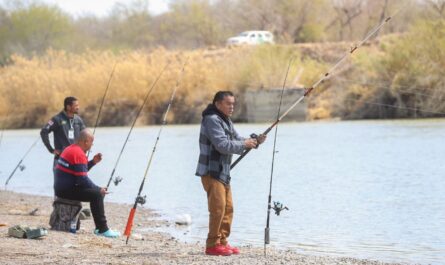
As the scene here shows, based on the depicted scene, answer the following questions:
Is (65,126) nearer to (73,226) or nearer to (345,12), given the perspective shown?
(73,226)

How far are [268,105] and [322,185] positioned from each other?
2054cm

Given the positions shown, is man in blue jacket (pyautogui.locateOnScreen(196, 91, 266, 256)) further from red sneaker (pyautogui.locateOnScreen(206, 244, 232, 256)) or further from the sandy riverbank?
the sandy riverbank

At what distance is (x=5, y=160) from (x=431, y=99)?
564 inches

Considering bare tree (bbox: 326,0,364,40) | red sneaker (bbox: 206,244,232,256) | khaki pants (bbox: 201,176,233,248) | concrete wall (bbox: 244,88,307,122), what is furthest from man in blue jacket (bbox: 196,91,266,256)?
bare tree (bbox: 326,0,364,40)

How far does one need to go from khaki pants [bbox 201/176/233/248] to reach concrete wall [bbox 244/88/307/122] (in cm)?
2752

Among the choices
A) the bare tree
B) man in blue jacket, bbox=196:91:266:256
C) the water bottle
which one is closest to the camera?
man in blue jacket, bbox=196:91:266:256

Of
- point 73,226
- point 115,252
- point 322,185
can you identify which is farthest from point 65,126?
point 322,185

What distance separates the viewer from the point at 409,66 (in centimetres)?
3388

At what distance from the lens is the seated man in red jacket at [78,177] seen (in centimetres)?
929

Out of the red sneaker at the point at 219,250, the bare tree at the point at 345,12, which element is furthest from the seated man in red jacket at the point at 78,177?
the bare tree at the point at 345,12

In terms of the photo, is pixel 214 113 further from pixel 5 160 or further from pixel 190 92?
pixel 190 92

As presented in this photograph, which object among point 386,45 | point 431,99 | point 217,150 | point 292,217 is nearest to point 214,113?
point 217,150

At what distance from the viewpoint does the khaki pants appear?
7.90 metres

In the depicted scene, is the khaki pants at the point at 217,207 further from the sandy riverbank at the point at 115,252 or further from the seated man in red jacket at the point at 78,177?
the seated man in red jacket at the point at 78,177
